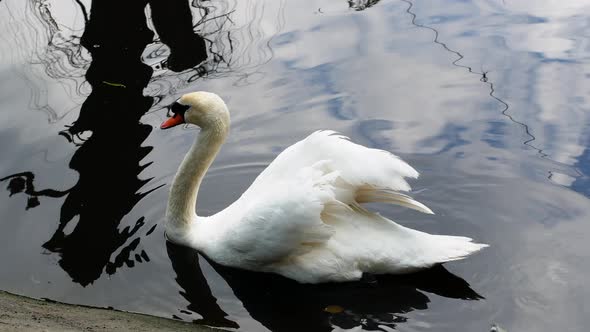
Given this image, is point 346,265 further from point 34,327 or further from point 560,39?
point 560,39

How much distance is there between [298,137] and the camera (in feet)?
22.9

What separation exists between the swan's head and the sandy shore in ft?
4.77

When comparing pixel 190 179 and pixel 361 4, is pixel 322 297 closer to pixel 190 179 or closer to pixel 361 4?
pixel 190 179

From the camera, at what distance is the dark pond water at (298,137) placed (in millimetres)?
5066

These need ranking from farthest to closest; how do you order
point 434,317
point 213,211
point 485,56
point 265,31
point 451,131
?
point 265,31 < point 485,56 < point 451,131 < point 213,211 < point 434,317

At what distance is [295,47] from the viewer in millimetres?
8875

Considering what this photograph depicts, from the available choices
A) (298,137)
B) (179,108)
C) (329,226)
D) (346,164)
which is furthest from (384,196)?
(298,137)

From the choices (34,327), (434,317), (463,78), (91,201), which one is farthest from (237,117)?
(34,327)

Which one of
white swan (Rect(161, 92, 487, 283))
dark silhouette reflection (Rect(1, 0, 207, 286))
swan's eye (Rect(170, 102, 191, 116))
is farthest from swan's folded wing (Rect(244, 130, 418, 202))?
dark silhouette reflection (Rect(1, 0, 207, 286))

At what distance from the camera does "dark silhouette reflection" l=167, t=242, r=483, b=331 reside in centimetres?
486

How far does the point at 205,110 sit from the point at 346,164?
1.05 metres

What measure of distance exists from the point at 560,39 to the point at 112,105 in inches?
178

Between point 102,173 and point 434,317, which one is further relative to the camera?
point 102,173

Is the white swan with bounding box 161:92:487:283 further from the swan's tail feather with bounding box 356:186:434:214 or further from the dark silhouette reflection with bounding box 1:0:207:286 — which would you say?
the dark silhouette reflection with bounding box 1:0:207:286
